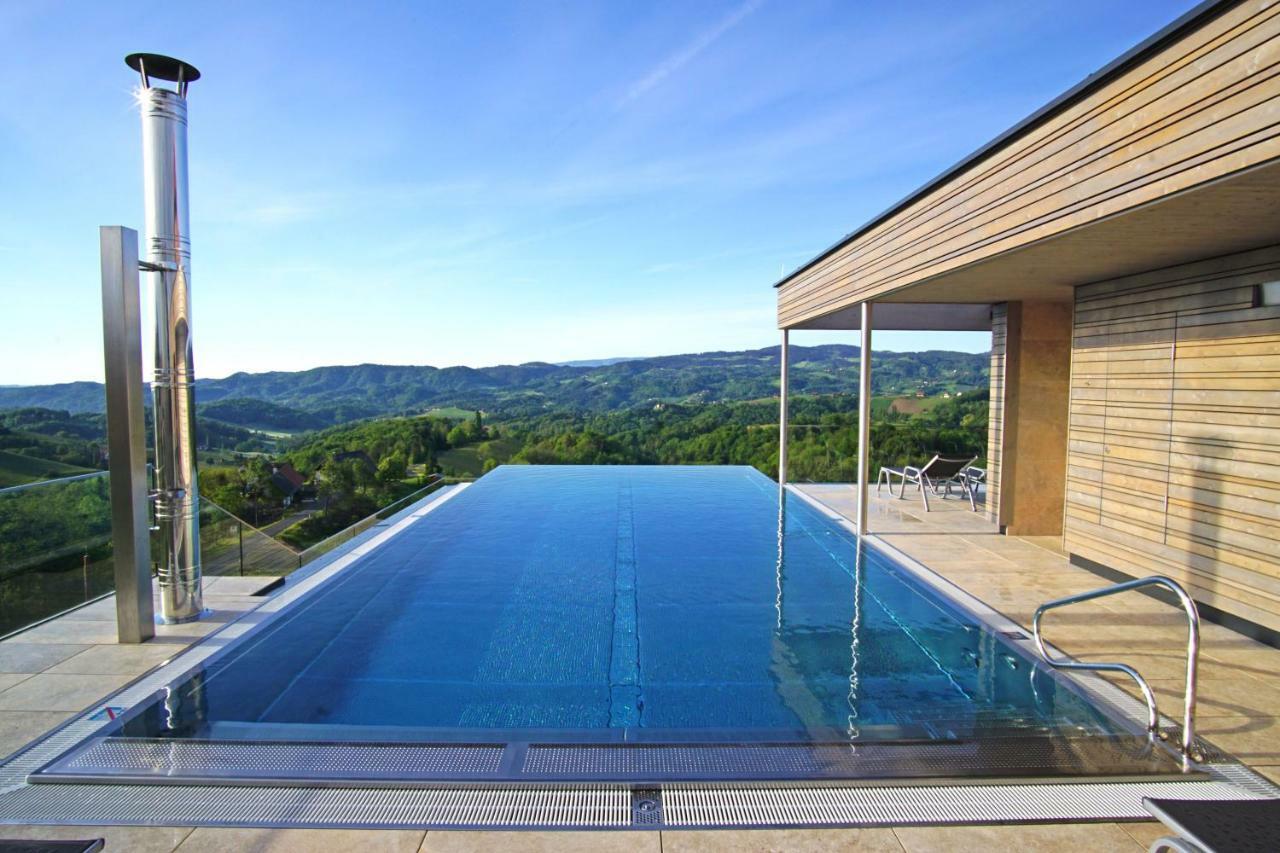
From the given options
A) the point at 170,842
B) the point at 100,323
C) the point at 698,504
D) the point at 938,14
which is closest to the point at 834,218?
the point at 938,14

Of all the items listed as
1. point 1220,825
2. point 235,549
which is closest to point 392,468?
point 235,549

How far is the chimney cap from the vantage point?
4.04 meters

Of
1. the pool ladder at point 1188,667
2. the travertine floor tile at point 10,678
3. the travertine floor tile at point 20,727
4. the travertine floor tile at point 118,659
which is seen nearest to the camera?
the pool ladder at point 1188,667

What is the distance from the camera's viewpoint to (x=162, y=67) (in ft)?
13.4

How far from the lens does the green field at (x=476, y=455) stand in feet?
40.1

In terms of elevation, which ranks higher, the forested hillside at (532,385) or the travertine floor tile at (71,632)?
the forested hillside at (532,385)

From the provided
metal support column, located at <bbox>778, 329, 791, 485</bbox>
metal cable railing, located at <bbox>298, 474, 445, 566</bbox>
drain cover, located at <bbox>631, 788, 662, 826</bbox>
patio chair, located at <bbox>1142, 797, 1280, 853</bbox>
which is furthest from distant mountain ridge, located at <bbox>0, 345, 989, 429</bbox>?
patio chair, located at <bbox>1142, 797, 1280, 853</bbox>

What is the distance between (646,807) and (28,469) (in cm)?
482

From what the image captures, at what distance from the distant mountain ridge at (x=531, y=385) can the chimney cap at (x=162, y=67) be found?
6.21 feet

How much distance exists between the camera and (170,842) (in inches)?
86.7

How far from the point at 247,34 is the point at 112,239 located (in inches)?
185

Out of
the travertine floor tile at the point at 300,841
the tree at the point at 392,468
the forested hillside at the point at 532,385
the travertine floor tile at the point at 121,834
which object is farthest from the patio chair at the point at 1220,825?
the tree at the point at 392,468

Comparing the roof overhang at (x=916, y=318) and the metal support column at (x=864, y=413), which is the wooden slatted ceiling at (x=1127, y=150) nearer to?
the metal support column at (x=864, y=413)

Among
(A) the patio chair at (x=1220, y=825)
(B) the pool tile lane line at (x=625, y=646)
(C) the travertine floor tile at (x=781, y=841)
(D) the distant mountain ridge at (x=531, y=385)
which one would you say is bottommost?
(B) the pool tile lane line at (x=625, y=646)
